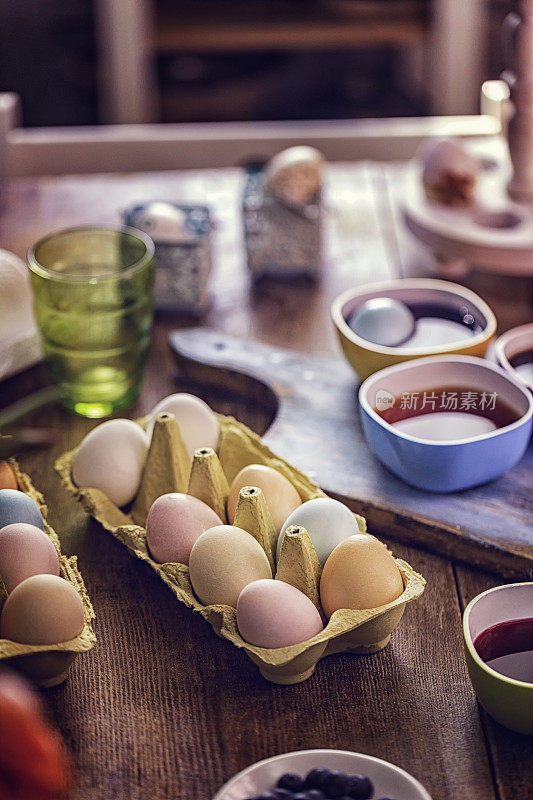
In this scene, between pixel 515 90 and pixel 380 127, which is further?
pixel 380 127

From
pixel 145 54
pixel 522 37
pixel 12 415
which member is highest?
pixel 522 37

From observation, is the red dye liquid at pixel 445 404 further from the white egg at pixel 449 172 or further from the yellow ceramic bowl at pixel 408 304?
the white egg at pixel 449 172

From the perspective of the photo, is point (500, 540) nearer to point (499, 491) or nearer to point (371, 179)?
point (499, 491)

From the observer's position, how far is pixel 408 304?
99cm

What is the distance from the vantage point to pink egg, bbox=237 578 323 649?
604mm

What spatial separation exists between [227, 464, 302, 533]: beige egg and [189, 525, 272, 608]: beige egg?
68 mm

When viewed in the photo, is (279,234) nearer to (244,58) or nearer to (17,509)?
(17,509)

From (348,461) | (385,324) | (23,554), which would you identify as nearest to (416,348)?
(385,324)

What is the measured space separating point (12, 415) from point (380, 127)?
47.1 inches

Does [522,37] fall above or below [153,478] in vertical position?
above

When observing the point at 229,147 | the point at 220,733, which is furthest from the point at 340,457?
the point at 229,147

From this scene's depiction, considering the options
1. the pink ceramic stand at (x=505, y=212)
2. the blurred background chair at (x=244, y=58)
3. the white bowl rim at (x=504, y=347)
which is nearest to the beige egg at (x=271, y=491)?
the white bowl rim at (x=504, y=347)

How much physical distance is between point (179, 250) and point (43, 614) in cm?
60

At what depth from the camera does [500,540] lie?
0.75 m
